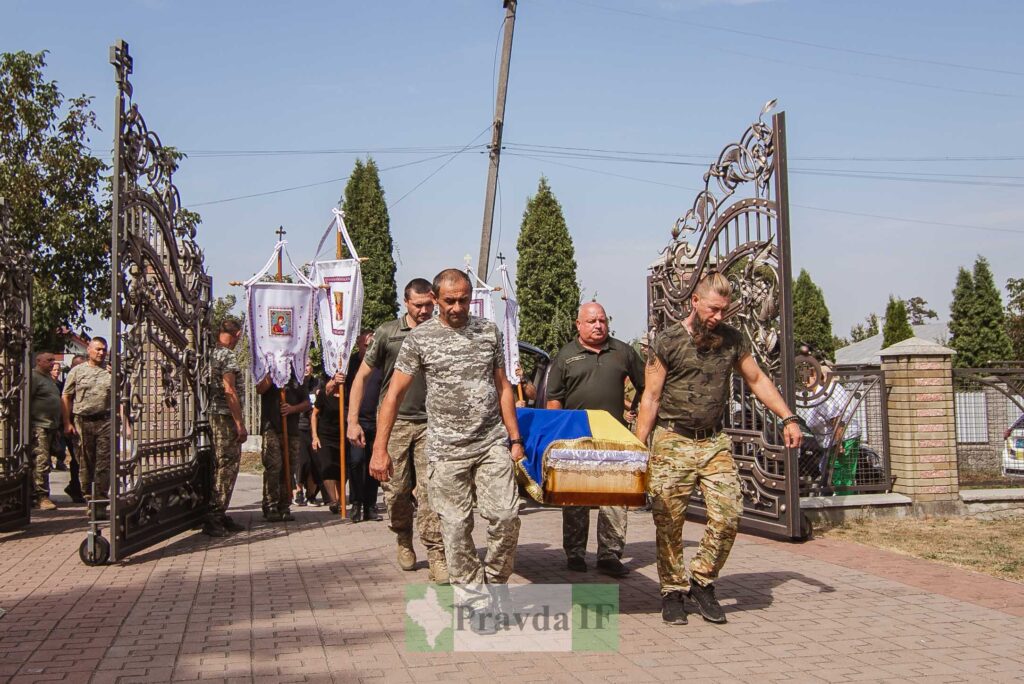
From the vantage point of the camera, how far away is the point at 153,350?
31.6 feet

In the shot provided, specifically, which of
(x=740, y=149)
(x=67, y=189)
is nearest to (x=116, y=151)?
(x=740, y=149)

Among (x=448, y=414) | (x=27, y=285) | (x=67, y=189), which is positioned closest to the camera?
(x=448, y=414)

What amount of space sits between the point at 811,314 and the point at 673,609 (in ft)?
131

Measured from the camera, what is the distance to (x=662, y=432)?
6.19m

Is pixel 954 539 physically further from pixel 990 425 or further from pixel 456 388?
pixel 456 388

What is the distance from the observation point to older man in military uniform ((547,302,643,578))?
293 inches

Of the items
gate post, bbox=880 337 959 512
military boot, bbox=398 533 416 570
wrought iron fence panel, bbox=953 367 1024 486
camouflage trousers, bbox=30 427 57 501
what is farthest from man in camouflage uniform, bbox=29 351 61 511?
wrought iron fence panel, bbox=953 367 1024 486

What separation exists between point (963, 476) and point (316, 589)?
795cm

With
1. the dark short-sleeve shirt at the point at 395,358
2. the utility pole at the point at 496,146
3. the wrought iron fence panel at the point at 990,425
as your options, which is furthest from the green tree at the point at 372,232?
the dark short-sleeve shirt at the point at 395,358

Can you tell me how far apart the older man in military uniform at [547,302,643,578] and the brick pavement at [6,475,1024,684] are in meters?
0.25

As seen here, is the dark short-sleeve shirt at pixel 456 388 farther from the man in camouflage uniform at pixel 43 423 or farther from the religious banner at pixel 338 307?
the man in camouflage uniform at pixel 43 423

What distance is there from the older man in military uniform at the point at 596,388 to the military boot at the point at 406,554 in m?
1.22

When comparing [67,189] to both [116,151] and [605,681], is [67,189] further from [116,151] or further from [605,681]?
[605,681]

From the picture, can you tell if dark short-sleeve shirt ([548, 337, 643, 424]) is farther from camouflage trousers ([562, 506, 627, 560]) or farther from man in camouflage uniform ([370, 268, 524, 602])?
man in camouflage uniform ([370, 268, 524, 602])
